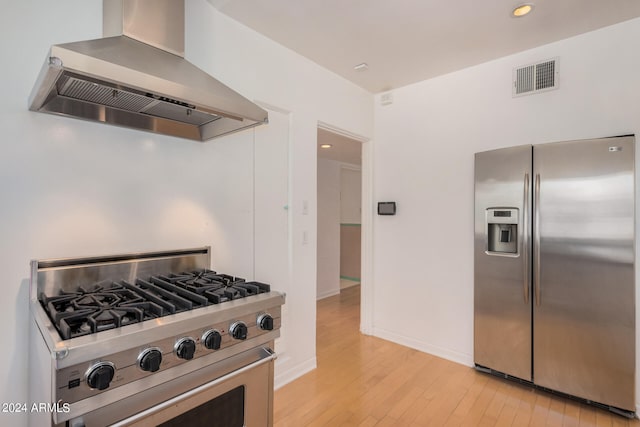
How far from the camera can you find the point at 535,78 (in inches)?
99.5

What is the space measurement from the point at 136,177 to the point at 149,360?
1.05 m

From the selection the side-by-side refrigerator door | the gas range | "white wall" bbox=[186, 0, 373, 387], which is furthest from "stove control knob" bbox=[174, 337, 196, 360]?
the side-by-side refrigerator door

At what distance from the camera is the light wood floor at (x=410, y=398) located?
205 centimetres

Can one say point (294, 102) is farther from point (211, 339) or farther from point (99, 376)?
point (99, 376)

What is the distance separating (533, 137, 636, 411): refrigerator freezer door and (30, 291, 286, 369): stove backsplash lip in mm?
2108

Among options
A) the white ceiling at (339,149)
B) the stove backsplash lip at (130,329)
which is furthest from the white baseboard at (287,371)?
the white ceiling at (339,149)

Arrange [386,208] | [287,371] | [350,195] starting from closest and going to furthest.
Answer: [287,371]
[386,208]
[350,195]

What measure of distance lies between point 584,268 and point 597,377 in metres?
0.73

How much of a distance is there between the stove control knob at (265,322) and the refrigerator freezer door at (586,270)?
206 centimetres

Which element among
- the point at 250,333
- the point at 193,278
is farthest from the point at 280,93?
the point at 250,333

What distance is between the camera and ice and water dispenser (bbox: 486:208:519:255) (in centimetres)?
249

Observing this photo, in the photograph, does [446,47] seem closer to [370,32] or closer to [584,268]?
[370,32]

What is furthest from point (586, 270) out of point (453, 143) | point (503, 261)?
point (453, 143)

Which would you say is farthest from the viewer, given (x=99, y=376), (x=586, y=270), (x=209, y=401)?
(x=586, y=270)
